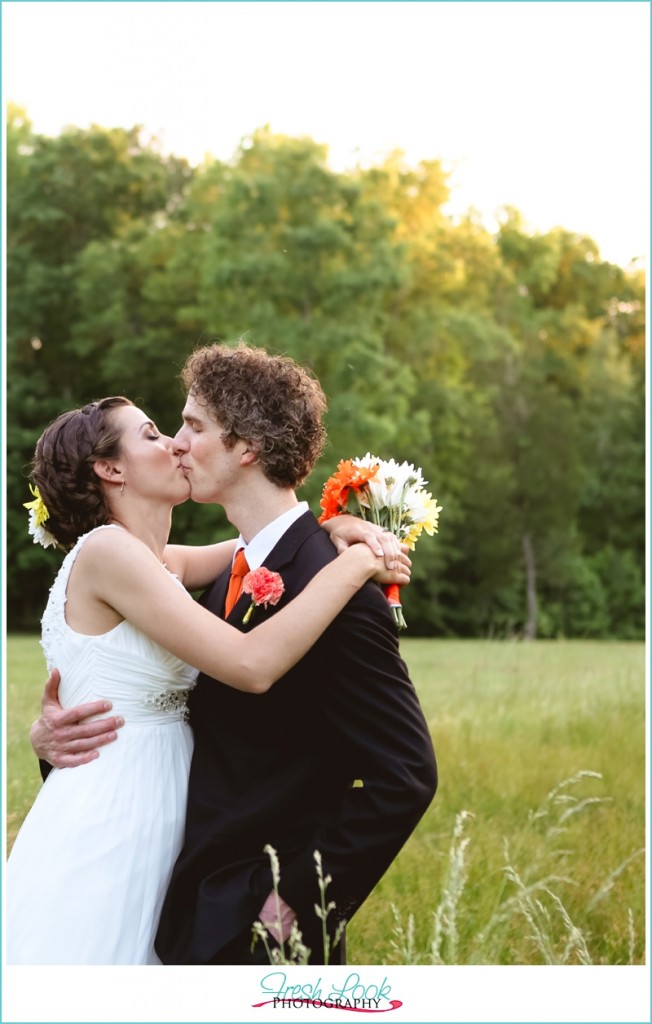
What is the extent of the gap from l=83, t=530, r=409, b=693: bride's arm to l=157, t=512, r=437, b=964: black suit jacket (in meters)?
0.11

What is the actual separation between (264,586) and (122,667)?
68 centimetres

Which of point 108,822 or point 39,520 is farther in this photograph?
point 39,520

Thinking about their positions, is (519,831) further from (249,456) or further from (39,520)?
(249,456)

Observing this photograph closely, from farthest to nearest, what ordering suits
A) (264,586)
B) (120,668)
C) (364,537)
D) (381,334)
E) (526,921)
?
(381,334) < (526,921) < (120,668) < (364,537) < (264,586)

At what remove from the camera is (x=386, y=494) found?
3969 mm

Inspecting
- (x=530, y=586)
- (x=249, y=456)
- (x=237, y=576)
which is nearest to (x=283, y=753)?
(x=237, y=576)

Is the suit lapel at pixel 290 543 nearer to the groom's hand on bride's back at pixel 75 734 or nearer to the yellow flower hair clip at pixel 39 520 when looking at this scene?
the groom's hand on bride's back at pixel 75 734

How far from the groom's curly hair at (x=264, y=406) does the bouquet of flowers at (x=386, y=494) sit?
0.15m

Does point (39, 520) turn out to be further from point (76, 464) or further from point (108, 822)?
point (108, 822)

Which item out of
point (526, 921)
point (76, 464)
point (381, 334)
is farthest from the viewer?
point (381, 334)

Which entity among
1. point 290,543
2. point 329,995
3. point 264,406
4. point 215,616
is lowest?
point 329,995

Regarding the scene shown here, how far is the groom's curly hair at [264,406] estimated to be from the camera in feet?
12.4


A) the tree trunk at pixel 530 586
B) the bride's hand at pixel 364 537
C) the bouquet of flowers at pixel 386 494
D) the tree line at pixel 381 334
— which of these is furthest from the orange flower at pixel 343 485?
the tree trunk at pixel 530 586

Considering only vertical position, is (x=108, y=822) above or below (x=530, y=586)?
above
